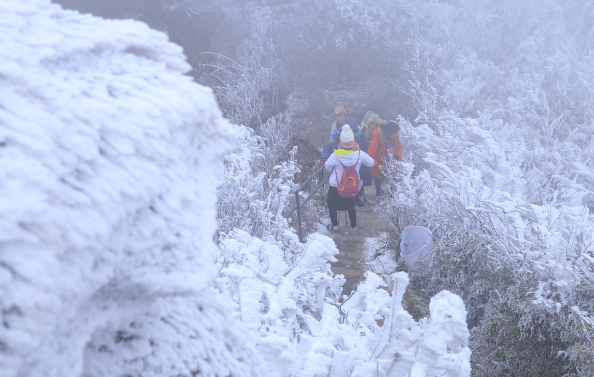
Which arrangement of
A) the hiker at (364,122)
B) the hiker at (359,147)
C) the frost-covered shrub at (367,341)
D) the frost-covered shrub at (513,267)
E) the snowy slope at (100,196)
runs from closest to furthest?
the snowy slope at (100,196), the frost-covered shrub at (367,341), the frost-covered shrub at (513,267), the hiker at (359,147), the hiker at (364,122)

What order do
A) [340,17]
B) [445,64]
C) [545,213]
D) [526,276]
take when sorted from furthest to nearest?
[340,17] < [445,64] < [545,213] < [526,276]

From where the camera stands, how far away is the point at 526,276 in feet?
11.7

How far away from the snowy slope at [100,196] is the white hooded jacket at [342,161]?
491cm

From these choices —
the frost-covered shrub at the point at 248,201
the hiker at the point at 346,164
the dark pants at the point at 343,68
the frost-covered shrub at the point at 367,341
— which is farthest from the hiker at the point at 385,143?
the dark pants at the point at 343,68

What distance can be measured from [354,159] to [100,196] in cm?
516

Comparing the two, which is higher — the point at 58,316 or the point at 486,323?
the point at 58,316

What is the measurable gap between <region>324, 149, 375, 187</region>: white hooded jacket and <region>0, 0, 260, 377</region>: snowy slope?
193 inches

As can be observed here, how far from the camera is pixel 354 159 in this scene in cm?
544

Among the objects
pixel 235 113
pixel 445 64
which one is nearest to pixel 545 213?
pixel 235 113

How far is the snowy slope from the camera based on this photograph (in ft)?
1.14

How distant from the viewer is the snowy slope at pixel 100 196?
349mm

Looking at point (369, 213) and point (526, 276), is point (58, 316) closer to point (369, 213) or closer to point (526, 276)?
point (526, 276)

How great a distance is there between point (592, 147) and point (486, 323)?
6085 mm

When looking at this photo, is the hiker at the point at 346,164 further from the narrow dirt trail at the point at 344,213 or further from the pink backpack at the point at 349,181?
the narrow dirt trail at the point at 344,213
